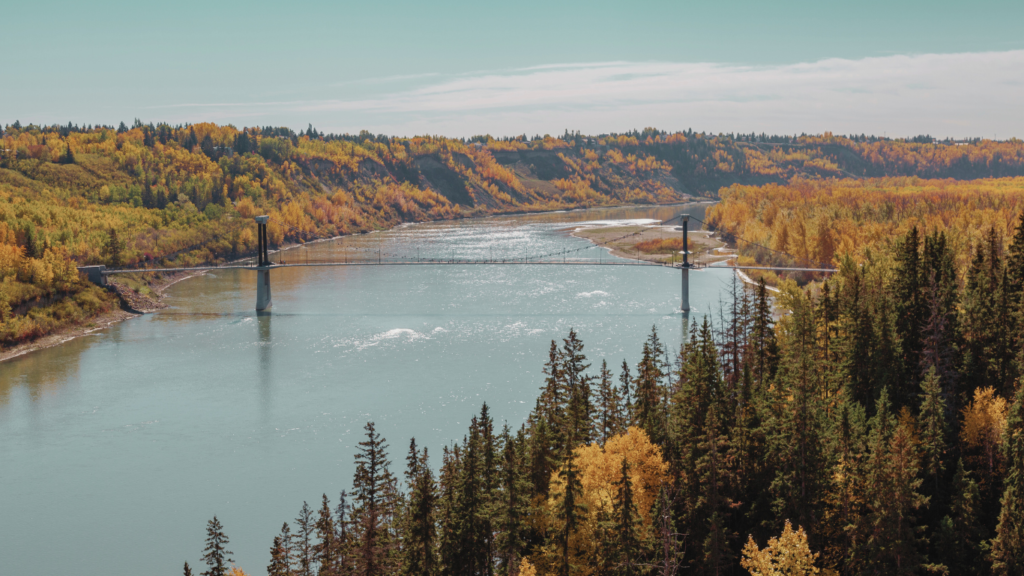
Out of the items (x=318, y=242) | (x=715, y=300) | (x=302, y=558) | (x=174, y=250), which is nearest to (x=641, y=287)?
(x=715, y=300)

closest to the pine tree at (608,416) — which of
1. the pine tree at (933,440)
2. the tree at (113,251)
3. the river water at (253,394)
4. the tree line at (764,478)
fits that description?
the tree line at (764,478)

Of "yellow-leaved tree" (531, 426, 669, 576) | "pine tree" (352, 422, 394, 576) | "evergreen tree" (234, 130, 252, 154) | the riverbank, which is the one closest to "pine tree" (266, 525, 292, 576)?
"pine tree" (352, 422, 394, 576)

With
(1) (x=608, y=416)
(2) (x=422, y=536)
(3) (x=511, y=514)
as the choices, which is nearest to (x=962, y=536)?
(1) (x=608, y=416)

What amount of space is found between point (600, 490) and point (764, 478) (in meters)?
5.88

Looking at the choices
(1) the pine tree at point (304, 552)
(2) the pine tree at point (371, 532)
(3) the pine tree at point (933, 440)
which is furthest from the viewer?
(3) the pine tree at point (933, 440)

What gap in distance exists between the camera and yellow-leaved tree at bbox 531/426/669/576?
74.3 feet

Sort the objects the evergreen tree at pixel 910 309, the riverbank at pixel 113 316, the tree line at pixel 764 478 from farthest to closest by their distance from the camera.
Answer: the riverbank at pixel 113 316
the evergreen tree at pixel 910 309
the tree line at pixel 764 478

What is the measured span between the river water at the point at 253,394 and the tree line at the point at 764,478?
6406mm

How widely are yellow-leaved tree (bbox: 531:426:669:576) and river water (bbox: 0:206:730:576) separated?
1209cm

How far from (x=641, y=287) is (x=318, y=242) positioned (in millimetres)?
73807

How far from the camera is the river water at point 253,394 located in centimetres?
3356

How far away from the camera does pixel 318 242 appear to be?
144000mm

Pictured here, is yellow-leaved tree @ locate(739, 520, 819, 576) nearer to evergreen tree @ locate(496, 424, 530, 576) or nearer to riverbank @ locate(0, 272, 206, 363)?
evergreen tree @ locate(496, 424, 530, 576)

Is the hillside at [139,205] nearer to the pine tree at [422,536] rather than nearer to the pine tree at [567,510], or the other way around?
the pine tree at [422,536]
